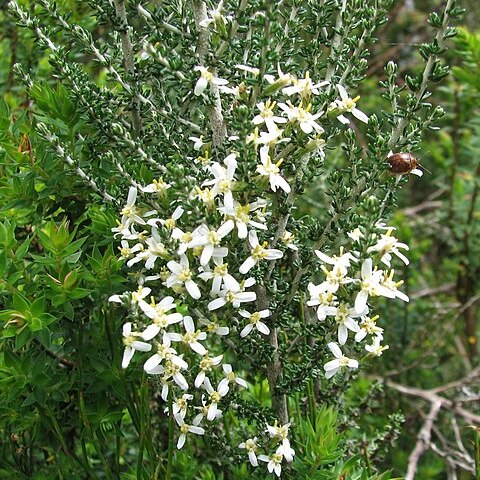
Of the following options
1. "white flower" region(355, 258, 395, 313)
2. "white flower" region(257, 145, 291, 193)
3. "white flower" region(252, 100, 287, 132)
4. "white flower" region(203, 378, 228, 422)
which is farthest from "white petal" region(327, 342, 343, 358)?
"white flower" region(252, 100, 287, 132)

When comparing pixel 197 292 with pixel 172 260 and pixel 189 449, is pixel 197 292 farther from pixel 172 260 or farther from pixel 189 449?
pixel 189 449

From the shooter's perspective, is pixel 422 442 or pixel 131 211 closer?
pixel 131 211

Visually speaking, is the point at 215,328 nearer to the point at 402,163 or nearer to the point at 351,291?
the point at 351,291

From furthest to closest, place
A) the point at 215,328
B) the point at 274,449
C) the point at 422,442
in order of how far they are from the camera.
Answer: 1. the point at 422,442
2. the point at 274,449
3. the point at 215,328

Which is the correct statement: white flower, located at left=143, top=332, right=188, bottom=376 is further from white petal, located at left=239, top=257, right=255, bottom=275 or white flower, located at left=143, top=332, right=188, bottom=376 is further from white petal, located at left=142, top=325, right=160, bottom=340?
white petal, located at left=239, top=257, right=255, bottom=275

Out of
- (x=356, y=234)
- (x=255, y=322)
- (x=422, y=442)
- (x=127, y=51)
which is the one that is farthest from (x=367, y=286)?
(x=422, y=442)

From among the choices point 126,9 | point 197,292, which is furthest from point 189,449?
point 126,9
